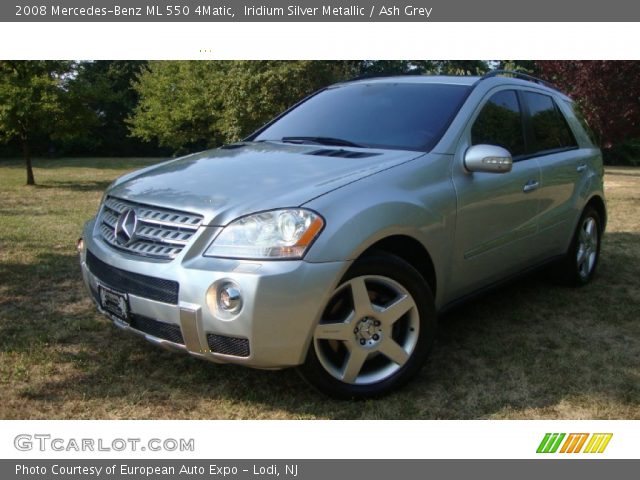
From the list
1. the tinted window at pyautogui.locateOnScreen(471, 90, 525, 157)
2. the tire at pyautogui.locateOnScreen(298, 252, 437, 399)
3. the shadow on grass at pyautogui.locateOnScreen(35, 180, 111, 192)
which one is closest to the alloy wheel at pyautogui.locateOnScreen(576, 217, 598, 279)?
the tinted window at pyautogui.locateOnScreen(471, 90, 525, 157)

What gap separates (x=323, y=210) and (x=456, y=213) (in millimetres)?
1003

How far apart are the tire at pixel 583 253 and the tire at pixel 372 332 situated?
2.40 m

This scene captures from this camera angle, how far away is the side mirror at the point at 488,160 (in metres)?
3.45

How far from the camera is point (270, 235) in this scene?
275 cm

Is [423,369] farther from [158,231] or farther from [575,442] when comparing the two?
[158,231]

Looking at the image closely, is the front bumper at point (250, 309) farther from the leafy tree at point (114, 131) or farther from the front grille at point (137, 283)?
the leafy tree at point (114, 131)

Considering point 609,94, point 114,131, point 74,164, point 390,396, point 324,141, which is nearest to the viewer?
point 390,396

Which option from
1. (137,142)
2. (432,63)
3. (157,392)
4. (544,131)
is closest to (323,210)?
(157,392)

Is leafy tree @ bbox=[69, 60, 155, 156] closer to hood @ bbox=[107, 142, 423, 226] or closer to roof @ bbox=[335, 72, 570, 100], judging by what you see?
roof @ bbox=[335, 72, 570, 100]

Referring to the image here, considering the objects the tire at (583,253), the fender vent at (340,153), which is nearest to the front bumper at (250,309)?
the fender vent at (340,153)

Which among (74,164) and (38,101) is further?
(74,164)

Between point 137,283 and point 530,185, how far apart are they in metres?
2.71

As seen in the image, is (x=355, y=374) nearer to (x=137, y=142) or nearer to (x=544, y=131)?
(x=544, y=131)

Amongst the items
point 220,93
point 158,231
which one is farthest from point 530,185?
point 220,93
